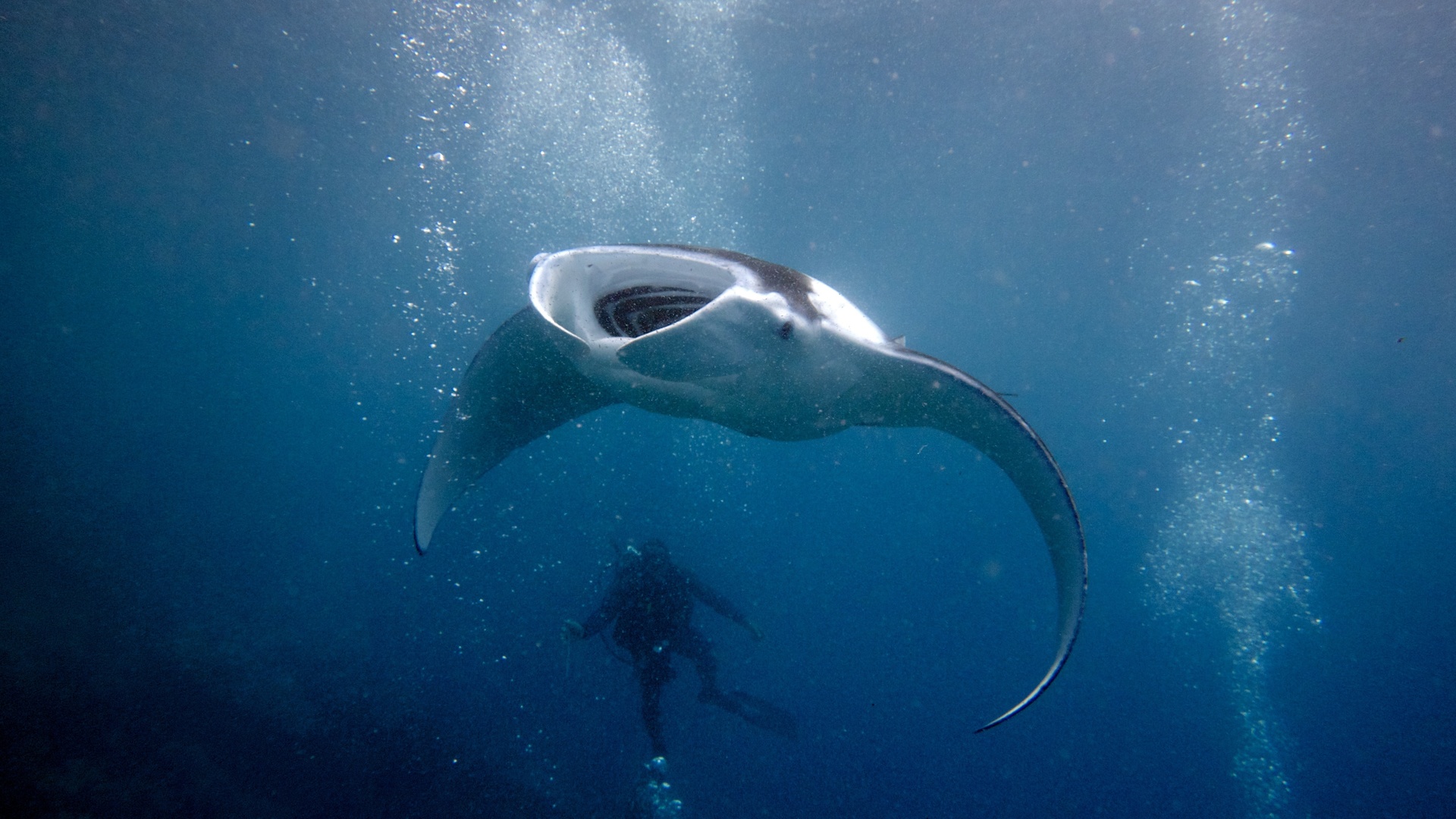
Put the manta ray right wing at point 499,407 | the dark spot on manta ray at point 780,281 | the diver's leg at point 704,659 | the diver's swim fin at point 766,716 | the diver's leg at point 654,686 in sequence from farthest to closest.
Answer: the diver's swim fin at point 766,716 → the diver's leg at point 704,659 → the diver's leg at point 654,686 → the manta ray right wing at point 499,407 → the dark spot on manta ray at point 780,281

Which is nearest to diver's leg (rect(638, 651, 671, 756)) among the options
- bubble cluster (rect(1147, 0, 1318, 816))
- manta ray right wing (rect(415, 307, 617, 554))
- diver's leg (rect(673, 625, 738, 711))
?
diver's leg (rect(673, 625, 738, 711))

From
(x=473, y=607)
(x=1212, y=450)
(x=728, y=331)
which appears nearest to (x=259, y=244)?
(x=473, y=607)

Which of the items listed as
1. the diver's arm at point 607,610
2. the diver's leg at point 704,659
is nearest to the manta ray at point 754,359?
the diver's arm at point 607,610

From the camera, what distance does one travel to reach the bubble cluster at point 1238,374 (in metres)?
14.7

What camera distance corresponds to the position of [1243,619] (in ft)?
74.7

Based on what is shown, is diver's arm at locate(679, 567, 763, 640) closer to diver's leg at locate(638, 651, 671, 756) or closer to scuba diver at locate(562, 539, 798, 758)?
scuba diver at locate(562, 539, 798, 758)

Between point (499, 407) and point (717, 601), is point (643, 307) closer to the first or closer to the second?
point (499, 407)

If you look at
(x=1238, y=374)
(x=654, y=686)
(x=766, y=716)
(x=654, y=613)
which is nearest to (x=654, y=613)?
(x=654, y=613)

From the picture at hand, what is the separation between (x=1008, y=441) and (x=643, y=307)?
5.85ft

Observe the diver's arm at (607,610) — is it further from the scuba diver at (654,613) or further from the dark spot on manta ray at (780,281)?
the dark spot on manta ray at (780,281)

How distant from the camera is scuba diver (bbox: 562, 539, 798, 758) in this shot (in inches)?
309

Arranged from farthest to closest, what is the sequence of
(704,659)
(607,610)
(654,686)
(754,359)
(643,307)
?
(704,659)
(654,686)
(607,610)
(643,307)
(754,359)

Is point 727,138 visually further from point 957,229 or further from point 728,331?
point 728,331

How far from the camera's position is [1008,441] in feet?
8.18
